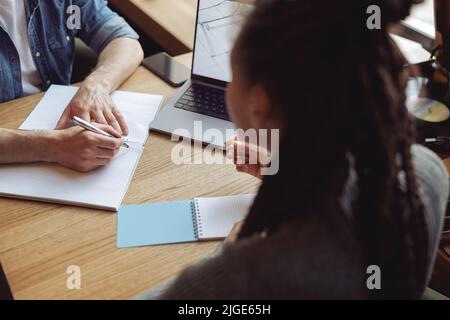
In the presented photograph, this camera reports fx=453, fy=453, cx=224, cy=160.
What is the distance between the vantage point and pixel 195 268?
0.62 meters

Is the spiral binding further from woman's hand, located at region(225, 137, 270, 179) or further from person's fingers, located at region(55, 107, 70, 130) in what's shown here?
person's fingers, located at region(55, 107, 70, 130)

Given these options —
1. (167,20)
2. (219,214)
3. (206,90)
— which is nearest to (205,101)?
(206,90)

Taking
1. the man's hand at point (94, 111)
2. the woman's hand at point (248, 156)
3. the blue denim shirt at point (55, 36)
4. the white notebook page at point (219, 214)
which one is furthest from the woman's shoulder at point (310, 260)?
the blue denim shirt at point (55, 36)

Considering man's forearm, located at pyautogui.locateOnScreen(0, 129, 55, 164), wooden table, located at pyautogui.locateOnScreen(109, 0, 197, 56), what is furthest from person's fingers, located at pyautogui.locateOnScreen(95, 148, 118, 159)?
wooden table, located at pyautogui.locateOnScreen(109, 0, 197, 56)

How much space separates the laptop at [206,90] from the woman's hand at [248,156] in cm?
10

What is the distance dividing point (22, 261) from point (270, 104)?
54 centimetres

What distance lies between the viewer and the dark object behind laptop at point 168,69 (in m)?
1.25

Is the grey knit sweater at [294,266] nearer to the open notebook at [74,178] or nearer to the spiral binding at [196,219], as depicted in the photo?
the spiral binding at [196,219]

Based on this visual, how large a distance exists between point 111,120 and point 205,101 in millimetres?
241

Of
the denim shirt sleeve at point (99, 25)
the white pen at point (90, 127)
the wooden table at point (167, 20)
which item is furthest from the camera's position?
the wooden table at point (167, 20)

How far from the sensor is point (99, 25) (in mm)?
1409

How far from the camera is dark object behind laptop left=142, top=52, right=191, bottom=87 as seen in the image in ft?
4.12

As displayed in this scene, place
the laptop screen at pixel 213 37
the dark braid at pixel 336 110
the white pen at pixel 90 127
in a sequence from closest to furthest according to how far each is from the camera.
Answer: the dark braid at pixel 336 110 < the white pen at pixel 90 127 < the laptop screen at pixel 213 37

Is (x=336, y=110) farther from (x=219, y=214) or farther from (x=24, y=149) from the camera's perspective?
(x=24, y=149)
